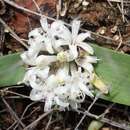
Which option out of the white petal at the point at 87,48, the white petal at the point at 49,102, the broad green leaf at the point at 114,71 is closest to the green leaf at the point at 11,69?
the broad green leaf at the point at 114,71

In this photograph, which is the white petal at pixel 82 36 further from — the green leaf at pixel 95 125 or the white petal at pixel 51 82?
the green leaf at pixel 95 125

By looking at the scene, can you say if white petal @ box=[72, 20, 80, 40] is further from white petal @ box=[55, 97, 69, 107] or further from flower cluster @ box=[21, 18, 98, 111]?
white petal @ box=[55, 97, 69, 107]

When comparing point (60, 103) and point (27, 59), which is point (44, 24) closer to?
point (27, 59)

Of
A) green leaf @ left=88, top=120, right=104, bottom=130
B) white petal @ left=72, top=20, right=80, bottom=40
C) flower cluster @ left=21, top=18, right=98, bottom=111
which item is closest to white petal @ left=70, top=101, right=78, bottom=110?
flower cluster @ left=21, top=18, right=98, bottom=111

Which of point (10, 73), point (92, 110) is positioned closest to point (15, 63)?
point (10, 73)

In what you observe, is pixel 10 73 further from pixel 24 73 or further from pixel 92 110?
pixel 92 110

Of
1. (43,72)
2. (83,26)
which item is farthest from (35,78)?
(83,26)
